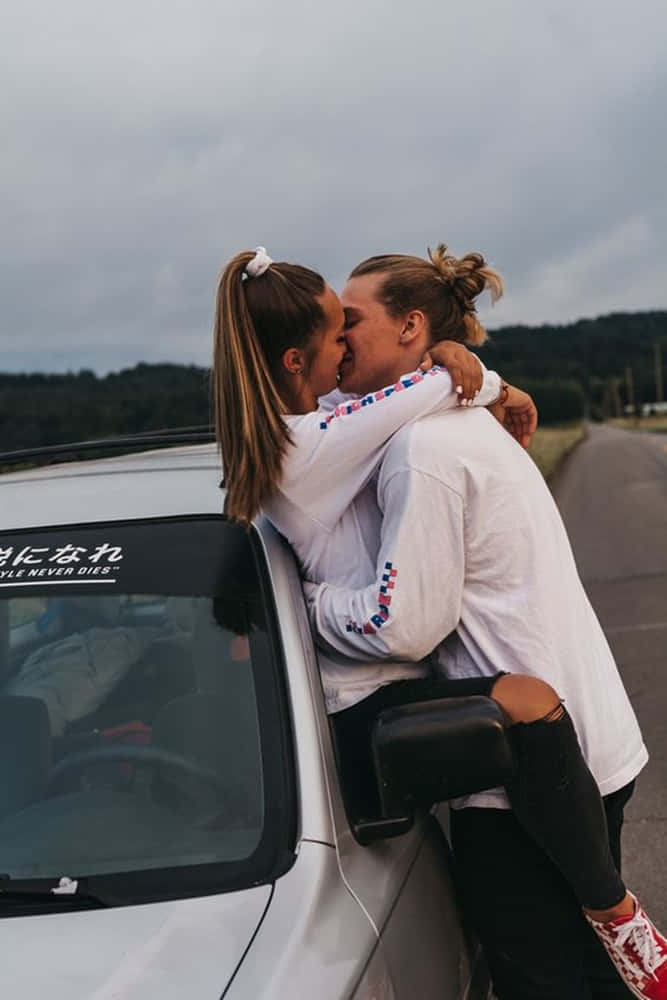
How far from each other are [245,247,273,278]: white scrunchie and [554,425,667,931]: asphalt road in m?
2.78

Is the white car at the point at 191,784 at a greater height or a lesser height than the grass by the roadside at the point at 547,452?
greater

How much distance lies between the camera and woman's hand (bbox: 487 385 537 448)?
2346mm

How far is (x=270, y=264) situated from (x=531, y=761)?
1.08 meters

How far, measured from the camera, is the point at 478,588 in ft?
6.47

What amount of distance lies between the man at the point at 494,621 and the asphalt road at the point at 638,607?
1858mm

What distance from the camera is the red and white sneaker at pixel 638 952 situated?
188 centimetres

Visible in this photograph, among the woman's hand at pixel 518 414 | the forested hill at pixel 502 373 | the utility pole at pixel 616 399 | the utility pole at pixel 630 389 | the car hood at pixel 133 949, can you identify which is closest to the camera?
the car hood at pixel 133 949

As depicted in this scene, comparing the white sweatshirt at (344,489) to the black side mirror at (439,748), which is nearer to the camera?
the black side mirror at (439,748)

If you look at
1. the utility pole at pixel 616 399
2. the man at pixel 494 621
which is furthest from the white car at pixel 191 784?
the utility pole at pixel 616 399

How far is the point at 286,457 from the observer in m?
1.94

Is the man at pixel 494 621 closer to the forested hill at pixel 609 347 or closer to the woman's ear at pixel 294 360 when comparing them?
the woman's ear at pixel 294 360

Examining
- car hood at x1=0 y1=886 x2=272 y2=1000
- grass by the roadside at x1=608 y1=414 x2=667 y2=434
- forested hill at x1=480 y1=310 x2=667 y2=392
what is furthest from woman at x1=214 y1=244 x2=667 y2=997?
forested hill at x1=480 y1=310 x2=667 y2=392

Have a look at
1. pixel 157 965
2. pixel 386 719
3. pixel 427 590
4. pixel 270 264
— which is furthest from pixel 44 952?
pixel 270 264

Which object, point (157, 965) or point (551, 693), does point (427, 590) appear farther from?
point (157, 965)
